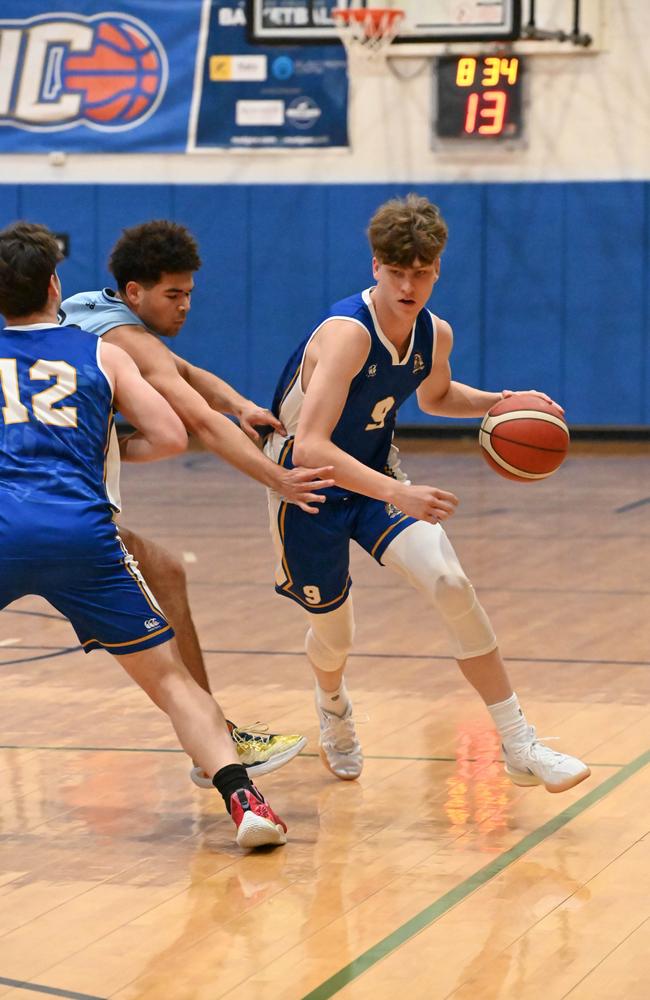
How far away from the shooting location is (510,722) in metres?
4.29

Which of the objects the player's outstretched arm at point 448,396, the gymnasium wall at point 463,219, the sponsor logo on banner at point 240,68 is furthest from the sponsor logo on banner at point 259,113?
the player's outstretched arm at point 448,396

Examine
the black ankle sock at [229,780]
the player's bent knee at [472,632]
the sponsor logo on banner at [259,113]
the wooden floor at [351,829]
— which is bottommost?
the wooden floor at [351,829]

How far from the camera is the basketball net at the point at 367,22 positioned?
Result: 13.0 metres

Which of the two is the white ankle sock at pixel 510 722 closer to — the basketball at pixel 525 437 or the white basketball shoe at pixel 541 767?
the white basketball shoe at pixel 541 767

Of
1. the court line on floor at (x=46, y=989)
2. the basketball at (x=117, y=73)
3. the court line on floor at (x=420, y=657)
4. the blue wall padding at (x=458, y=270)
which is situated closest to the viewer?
the court line on floor at (x=46, y=989)

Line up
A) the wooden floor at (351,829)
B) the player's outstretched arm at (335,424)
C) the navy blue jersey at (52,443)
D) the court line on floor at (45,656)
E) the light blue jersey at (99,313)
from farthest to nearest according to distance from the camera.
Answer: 1. the court line on floor at (45,656)
2. the light blue jersey at (99,313)
3. the player's outstretched arm at (335,424)
4. the navy blue jersey at (52,443)
5. the wooden floor at (351,829)

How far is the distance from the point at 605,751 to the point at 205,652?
82.1 inches

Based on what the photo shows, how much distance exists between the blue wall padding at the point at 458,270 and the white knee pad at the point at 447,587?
973 cm

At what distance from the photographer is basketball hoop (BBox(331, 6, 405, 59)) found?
13.0 metres

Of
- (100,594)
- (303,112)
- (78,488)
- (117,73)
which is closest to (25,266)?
(78,488)

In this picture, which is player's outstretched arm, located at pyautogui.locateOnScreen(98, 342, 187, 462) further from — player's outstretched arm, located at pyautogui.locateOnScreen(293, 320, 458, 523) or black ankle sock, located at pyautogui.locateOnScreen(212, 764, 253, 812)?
black ankle sock, located at pyautogui.locateOnScreen(212, 764, 253, 812)

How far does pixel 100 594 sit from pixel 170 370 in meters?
0.71

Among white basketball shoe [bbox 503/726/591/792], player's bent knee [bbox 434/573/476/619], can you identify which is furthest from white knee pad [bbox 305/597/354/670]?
white basketball shoe [bbox 503/726/591/792]

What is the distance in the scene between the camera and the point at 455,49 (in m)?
13.6
